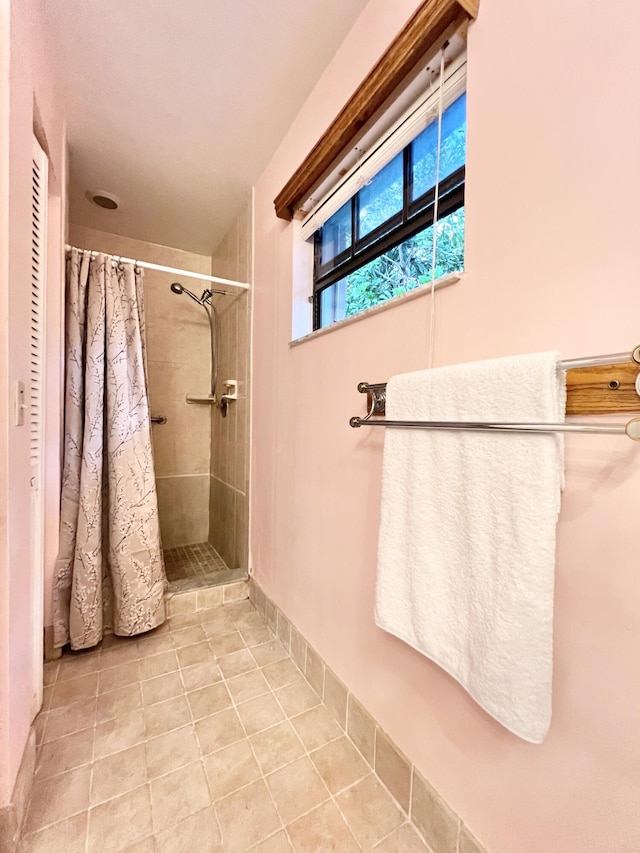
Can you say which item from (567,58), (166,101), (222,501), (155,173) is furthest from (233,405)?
(567,58)

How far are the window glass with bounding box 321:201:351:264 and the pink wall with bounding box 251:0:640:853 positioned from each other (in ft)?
1.37

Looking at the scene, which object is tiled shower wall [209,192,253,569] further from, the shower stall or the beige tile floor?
the beige tile floor

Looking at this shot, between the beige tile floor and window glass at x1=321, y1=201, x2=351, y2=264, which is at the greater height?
window glass at x1=321, y1=201, x2=351, y2=264

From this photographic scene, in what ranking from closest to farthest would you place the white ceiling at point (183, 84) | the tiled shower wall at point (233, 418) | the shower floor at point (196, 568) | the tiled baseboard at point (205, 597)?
1. the white ceiling at point (183, 84)
2. the tiled baseboard at point (205, 597)
3. the shower floor at point (196, 568)
4. the tiled shower wall at point (233, 418)

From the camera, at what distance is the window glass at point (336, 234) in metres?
1.41

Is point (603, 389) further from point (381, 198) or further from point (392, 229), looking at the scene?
point (381, 198)

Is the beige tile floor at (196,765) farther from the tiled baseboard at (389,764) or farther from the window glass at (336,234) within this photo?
the window glass at (336,234)

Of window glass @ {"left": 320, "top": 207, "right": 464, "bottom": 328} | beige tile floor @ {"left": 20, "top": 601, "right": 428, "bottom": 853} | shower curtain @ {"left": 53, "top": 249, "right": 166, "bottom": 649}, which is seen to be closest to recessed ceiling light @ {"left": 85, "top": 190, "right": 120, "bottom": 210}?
shower curtain @ {"left": 53, "top": 249, "right": 166, "bottom": 649}

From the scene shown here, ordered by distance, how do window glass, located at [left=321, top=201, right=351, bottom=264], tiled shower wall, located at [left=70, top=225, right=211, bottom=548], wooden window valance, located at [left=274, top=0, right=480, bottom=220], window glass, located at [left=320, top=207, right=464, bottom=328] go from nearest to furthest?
1. wooden window valance, located at [left=274, top=0, right=480, bottom=220]
2. window glass, located at [left=320, top=207, right=464, bottom=328]
3. window glass, located at [left=321, top=201, right=351, bottom=264]
4. tiled shower wall, located at [left=70, top=225, right=211, bottom=548]

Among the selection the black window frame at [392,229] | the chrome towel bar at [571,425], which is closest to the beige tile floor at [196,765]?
the chrome towel bar at [571,425]

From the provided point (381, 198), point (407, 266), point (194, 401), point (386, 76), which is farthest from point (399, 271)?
point (194, 401)

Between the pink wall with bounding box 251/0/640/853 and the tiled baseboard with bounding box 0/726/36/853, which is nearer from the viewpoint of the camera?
the pink wall with bounding box 251/0/640/853

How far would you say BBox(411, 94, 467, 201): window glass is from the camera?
3.10 ft

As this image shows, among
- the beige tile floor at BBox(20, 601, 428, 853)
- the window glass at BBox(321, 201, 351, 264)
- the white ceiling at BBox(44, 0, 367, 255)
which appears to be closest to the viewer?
the beige tile floor at BBox(20, 601, 428, 853)
